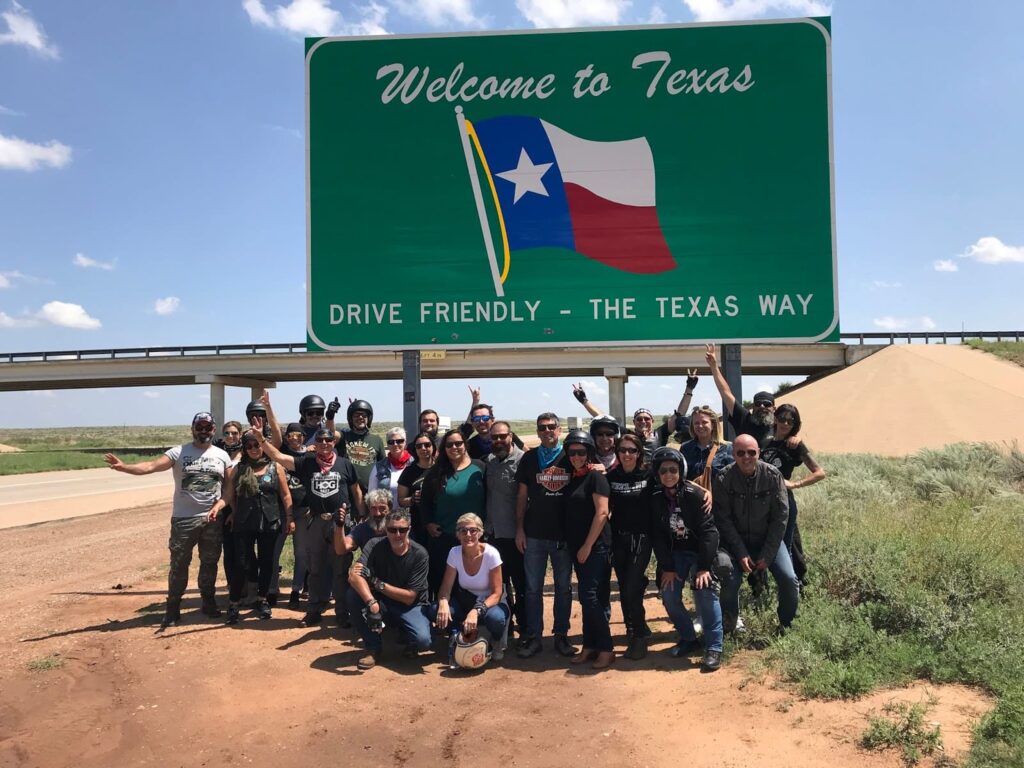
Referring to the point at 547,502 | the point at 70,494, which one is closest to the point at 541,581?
the point at 547,502

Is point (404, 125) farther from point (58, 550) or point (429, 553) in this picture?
point (58, 550)

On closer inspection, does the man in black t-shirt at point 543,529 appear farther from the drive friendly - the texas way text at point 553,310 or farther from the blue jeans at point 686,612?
the drive friendly - the texas way text at point 553,310

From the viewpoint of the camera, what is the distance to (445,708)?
15.1 ft

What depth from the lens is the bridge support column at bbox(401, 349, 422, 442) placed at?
741 centimetres

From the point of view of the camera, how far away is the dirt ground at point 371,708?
3.92 metres

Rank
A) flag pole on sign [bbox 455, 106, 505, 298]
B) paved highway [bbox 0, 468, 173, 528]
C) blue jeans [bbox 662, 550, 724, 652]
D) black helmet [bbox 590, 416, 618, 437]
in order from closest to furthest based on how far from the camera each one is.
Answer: blue jeans [bbox 662, 550, 724, 652] → black helmet [bbox 590, 416, 618, 437] → flag pole on sign [bbox 455, 106, 505, 298] → paved highway [bbox 0, 468, 173, 528]

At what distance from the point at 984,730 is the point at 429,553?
13.1 ft

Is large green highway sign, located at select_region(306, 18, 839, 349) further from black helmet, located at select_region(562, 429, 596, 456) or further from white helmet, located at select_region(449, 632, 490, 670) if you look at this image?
white helmet, located at select_region(449, 632, 490, 670)

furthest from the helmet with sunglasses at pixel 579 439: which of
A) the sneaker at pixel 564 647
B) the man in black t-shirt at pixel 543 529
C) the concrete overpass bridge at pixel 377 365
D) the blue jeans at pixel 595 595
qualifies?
the concrete overpass bridge at pixel 377 365

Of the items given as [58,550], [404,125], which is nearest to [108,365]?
[58,550]

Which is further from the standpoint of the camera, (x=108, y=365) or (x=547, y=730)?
(x=108, y=365)

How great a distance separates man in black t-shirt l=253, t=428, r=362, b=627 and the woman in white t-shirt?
1.30 m

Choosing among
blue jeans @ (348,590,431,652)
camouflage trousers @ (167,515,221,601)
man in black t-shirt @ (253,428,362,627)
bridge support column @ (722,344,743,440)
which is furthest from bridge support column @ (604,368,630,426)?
blue jeans @ (348,590,431,652)

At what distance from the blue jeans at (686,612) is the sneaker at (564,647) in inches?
33.0
